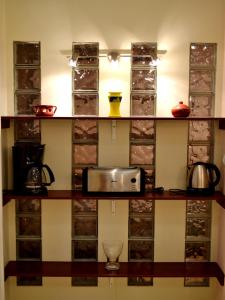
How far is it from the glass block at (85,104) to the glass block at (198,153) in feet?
2.29

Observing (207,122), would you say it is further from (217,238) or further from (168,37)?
(217,238)

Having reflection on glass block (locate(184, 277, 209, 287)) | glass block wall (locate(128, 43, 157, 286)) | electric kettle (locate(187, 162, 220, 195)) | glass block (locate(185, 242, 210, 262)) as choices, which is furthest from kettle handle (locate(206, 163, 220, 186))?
reflection on glass block (locate(184, 277, 209, 287))

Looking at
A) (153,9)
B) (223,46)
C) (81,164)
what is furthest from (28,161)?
(223,46)

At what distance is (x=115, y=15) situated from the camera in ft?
7.85

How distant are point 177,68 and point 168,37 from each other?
0.68ft

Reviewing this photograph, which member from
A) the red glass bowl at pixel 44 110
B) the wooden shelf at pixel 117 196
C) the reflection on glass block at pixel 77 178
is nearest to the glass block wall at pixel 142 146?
the wooden shelf at pixel 117 196

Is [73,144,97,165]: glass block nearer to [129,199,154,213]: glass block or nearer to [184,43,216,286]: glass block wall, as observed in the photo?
[129,199,154,213]: glass block

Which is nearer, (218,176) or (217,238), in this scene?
(218,176)

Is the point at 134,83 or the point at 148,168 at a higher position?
the point at 134,83

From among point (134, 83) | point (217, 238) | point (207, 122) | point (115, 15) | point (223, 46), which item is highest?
point (115, 15)

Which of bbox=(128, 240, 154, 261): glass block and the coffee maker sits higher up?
the coffee maker

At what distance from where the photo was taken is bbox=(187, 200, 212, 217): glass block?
250 centimetres

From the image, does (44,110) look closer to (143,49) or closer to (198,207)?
(143,49)

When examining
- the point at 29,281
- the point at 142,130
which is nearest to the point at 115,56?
the point at 142,130
